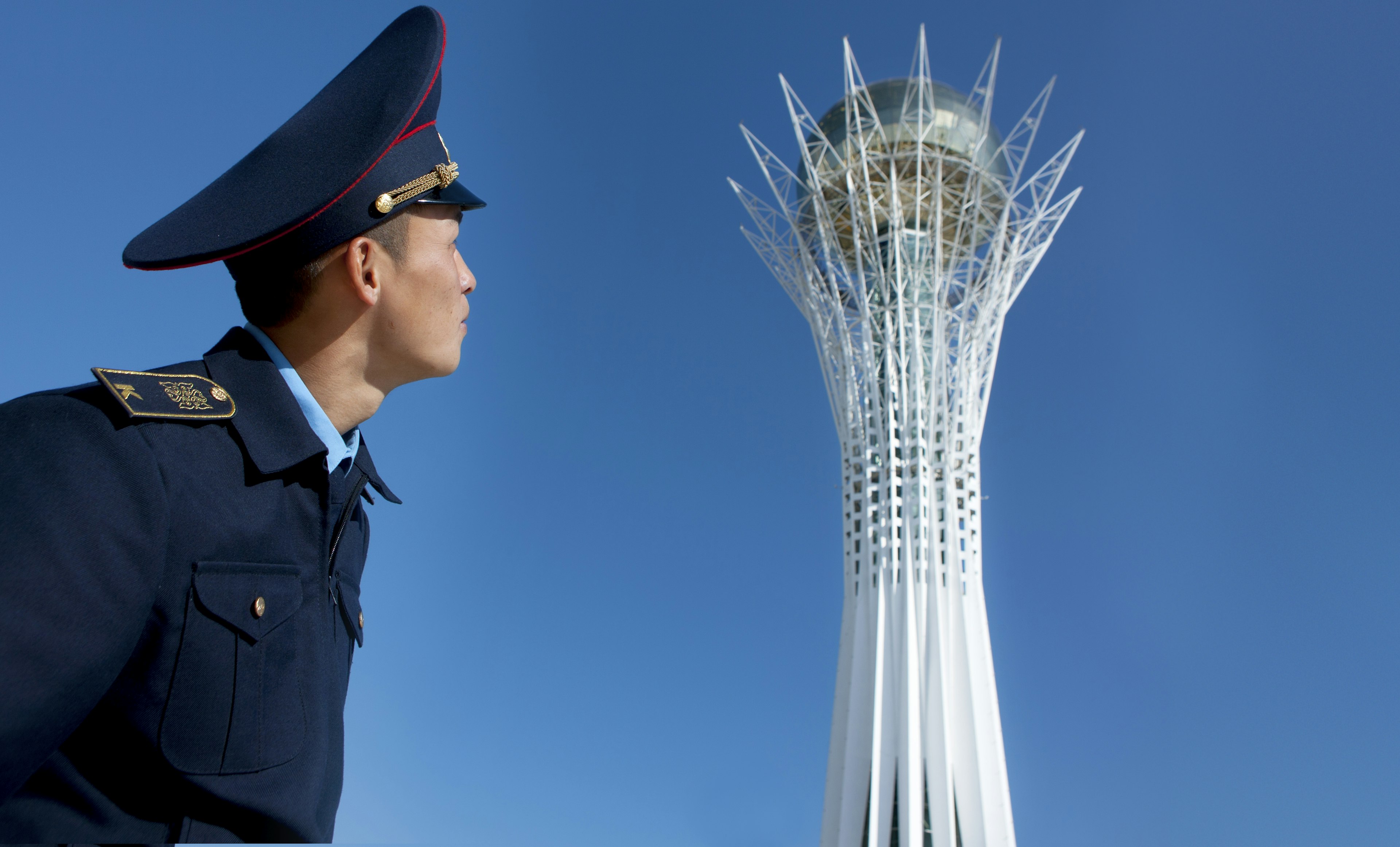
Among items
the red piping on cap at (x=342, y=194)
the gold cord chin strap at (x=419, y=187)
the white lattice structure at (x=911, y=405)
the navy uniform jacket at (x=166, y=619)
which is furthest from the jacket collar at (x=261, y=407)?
the white lattice structure at (x=911, y=405)

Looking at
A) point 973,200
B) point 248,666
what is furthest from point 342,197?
point 973,200

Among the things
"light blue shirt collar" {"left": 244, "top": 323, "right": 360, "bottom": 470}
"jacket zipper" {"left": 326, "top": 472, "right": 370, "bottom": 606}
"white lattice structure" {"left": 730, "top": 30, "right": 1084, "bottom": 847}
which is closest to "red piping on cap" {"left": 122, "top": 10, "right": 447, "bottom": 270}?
"light blue shirt collar" {"left": 244, "top": 323, "right": 360, "bottom": 470}

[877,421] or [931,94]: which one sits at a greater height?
[931,94]

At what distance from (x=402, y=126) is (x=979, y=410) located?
21.2 meters

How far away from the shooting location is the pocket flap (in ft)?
4.28

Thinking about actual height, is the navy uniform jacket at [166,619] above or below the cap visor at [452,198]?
below

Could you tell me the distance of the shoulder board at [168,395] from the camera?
1.30m

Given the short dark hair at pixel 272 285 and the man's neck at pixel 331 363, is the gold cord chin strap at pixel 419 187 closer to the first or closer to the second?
the short dark hair at pixel 272 285

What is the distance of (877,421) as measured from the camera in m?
21.5

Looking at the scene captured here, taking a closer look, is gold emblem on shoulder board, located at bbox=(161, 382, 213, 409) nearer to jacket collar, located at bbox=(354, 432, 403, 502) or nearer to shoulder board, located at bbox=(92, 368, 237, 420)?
shoulder board, located at bbox=(92, 368, 237, 420)

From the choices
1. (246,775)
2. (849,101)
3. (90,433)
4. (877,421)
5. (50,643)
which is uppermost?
(849,101)

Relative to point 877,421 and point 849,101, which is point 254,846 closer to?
point 877,421

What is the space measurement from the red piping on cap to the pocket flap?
0.55 metres

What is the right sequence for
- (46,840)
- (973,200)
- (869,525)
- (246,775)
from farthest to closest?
(973,200), (869,525), (246,775), (46,840)
